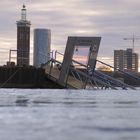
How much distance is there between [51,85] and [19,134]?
79.7 meters

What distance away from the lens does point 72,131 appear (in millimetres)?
11977

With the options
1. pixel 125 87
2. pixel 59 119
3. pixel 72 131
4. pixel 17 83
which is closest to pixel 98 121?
pixel 59 119

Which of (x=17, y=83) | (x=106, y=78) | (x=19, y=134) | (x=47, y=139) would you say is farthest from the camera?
(x=17, y=83)

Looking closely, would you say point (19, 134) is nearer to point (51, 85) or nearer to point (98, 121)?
point (98, 121)

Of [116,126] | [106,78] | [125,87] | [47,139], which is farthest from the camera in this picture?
[106,78]

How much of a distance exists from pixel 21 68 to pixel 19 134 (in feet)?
306

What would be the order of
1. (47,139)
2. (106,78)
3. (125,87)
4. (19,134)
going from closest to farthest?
(47,139) < (19,134) < (125,87) < (106,78)

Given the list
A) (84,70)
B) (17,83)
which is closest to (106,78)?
(84,70)

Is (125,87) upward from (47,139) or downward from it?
downward

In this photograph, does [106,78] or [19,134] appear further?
[106,78]

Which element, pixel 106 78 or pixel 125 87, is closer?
pixel 125 87

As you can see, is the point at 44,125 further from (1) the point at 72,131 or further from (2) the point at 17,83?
(2) the point at 17,83

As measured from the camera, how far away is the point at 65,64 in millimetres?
89938

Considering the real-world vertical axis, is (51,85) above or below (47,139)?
below
